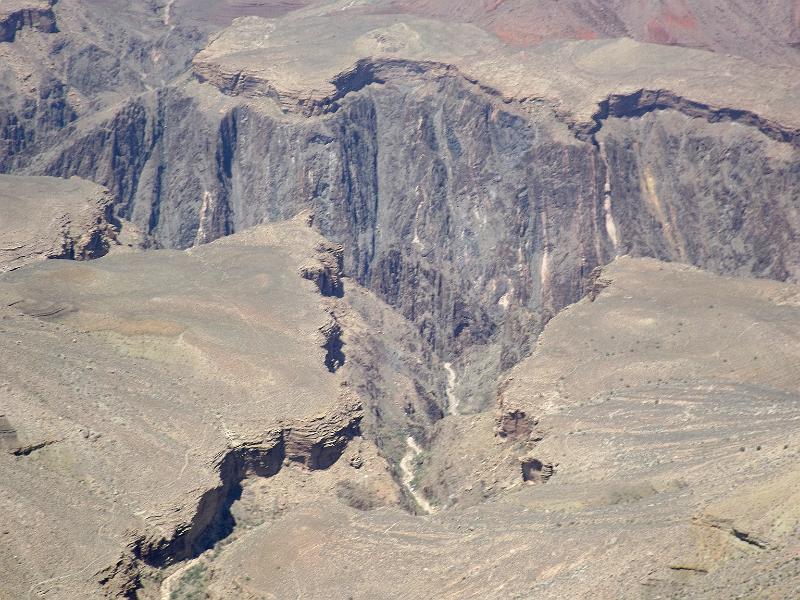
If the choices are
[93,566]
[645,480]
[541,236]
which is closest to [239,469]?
[93,566]

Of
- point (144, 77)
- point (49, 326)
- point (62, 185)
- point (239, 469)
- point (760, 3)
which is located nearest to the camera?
point (239, 469)

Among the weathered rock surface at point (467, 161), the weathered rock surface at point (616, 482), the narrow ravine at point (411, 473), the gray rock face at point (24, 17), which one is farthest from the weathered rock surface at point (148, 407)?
the gray rock face at point (24, 17)

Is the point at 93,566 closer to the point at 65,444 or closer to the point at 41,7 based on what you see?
the point at 65,444

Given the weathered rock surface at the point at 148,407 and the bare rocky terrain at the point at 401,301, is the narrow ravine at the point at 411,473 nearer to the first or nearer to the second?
the bare rocky terrain at the point at 401,301

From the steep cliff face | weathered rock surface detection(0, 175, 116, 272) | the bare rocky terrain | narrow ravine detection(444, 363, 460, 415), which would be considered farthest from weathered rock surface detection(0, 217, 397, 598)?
the steep cliff face

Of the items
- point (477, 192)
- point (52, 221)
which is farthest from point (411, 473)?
point (477, 192)

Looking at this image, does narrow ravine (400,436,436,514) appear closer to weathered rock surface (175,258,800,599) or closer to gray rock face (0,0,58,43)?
weathered rock surface (175,258,800,599)

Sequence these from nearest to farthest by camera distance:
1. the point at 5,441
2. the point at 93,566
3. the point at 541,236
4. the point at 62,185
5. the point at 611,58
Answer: the point at 93,566, the point at 5,441, the point at 62,185, the point at 541,236, the point at 611,58
